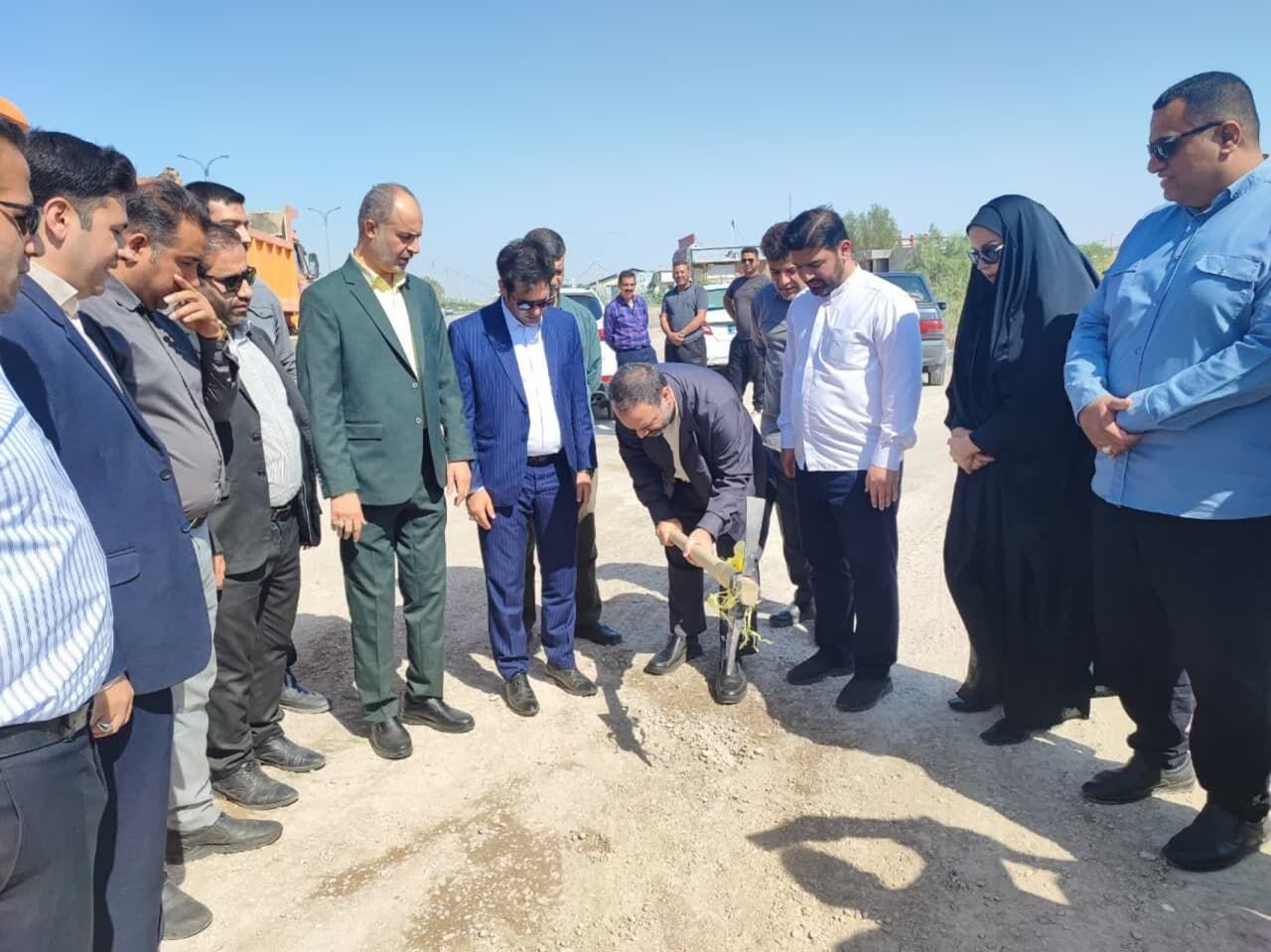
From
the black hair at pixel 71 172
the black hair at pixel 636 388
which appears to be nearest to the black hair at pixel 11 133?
the black hair at pixel 71 172

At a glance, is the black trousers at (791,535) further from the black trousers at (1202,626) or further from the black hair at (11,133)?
the black hair at (11,133)

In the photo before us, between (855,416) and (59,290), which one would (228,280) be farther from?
(855,416)

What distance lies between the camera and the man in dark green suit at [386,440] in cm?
330

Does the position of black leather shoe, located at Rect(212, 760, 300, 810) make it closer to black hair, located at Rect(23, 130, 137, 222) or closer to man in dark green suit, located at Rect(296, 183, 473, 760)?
man in dark green suit, located at Rect(296, 183, 473, 760)

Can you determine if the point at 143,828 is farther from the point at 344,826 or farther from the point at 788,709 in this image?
the point at 788,709

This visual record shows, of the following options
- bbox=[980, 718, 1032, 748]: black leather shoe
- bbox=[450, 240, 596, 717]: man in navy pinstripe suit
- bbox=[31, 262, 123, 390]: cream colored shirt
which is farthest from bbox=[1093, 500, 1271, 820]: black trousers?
bbox=[31, 262, 123, 390]: cream colored shirt

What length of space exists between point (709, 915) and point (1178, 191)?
2579 mm

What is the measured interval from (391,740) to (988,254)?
3.04m

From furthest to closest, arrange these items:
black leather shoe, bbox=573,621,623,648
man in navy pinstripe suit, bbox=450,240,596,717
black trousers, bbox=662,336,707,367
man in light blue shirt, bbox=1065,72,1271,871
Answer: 1. black trousers, bbox=662,336,707,367
2. black leather shoe, bbox=573,621,623,648
3. man in navy pinstripe suit, bbox=450,240,596,717
4. man in light blue shirt, bbox=1065,72,1271,871

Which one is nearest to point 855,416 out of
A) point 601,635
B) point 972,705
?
point 972,705

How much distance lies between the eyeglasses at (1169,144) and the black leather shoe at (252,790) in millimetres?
3605

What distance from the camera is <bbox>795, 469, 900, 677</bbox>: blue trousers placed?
3693 millimetres

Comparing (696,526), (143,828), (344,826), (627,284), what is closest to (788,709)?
(696,526)

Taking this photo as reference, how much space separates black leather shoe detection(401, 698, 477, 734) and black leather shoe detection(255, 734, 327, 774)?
0.45 m
